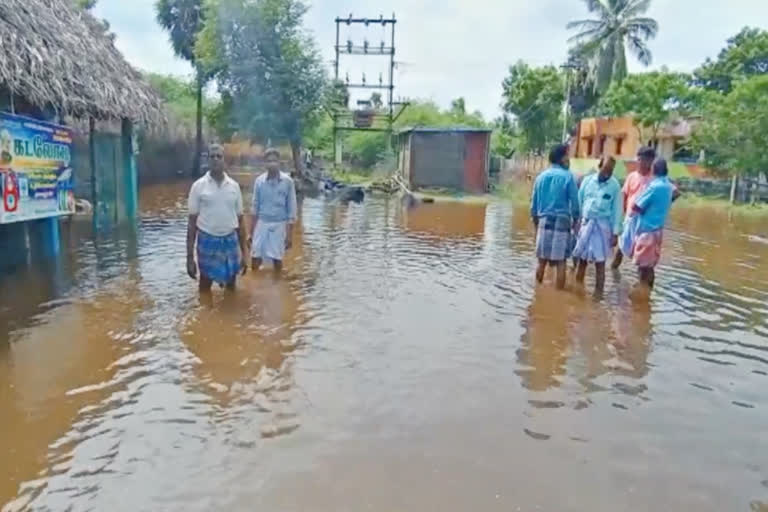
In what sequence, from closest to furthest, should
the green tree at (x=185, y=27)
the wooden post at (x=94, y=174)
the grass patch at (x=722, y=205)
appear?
1. the wooden post at (x=94, y=174)
2. the grass patch at (x=722, y=205)
3. the green tree at (x=185, y=27)

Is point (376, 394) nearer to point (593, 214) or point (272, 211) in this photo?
point (272, 211)

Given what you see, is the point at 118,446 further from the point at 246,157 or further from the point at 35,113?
the point at 246,157

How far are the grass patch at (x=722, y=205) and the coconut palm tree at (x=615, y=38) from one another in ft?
40.8

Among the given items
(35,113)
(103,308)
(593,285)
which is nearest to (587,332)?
(593,285)

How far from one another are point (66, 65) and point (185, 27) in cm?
2521

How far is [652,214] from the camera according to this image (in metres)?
7.59

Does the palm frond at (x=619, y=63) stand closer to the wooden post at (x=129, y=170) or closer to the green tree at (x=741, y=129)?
the green tree at (x=741, y=129)

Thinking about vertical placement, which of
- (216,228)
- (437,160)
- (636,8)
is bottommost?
(216,228)

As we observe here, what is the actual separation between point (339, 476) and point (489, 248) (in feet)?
27.9

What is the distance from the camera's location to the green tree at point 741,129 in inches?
903

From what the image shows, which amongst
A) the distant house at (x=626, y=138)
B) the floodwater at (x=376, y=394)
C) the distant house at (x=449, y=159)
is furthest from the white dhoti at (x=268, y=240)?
the distant house at (x=626, y=138)

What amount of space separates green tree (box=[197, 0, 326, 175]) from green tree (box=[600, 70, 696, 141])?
1515 cm

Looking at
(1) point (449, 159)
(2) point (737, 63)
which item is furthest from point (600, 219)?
(2) point (737, 63)

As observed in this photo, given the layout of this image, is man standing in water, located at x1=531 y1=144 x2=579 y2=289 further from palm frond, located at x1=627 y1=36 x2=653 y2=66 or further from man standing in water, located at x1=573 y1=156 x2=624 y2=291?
palm frond, located at x1=627 y1=36 x2=653 y2=66
